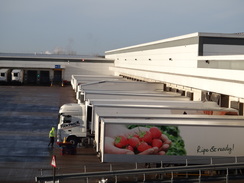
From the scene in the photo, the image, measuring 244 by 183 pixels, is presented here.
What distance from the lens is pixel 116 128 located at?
16938mm

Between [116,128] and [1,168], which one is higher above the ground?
[116,128]

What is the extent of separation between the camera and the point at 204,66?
29047mm

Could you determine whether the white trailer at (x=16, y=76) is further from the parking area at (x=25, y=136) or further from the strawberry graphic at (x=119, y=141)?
the strawberry graphic at (x=119, y=141)

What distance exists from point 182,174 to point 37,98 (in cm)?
3562

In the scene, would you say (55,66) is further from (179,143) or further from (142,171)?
(142,171)

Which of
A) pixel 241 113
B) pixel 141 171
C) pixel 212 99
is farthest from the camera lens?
pixel 212 99

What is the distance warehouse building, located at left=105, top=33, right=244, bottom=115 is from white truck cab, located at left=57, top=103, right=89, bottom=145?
7.75m

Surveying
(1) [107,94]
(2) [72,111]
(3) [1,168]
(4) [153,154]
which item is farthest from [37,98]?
(4) [153,154]


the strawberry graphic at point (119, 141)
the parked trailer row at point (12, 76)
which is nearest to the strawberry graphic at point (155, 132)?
the strawberry graphic at point (119, 141)

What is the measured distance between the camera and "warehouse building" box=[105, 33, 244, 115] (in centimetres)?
2289

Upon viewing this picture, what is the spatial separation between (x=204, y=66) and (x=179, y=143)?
Result: 1288cm

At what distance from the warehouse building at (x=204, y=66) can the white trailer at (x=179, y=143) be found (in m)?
3.86

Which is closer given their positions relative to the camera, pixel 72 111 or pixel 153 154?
pixel 153 154

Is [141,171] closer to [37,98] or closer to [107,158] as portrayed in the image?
[107,158]
